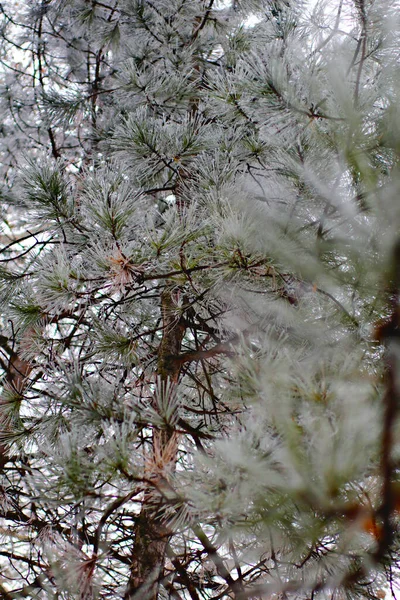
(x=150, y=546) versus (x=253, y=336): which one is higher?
(x=253, y=336)

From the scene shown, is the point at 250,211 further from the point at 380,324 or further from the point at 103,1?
the point at 103,1

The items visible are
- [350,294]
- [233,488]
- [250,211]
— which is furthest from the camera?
[250,211]

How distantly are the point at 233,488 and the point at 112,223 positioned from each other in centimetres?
75

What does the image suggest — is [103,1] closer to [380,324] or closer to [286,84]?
[286,84]

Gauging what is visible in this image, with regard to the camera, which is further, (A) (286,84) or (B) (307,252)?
(B) (307,252)

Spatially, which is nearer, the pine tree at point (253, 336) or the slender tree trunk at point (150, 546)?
the pine tree at point (253, 336)

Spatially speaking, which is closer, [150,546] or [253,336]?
[150,546]

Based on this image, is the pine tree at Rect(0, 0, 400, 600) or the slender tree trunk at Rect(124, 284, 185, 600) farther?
the slender tree trunk at Rect(124, 284, 185, 600)

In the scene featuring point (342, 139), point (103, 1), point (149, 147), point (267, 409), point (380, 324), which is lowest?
point (267, 409)

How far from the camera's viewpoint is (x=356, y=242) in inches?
56.7

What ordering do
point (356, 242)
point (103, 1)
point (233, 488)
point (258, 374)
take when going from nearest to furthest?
point (233, 488), point (258, 374), point (356, 242), point (103, 1)

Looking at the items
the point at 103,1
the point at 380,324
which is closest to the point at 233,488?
the point at 380,324

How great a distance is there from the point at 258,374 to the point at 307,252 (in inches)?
18.1

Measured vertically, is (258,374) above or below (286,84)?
below
